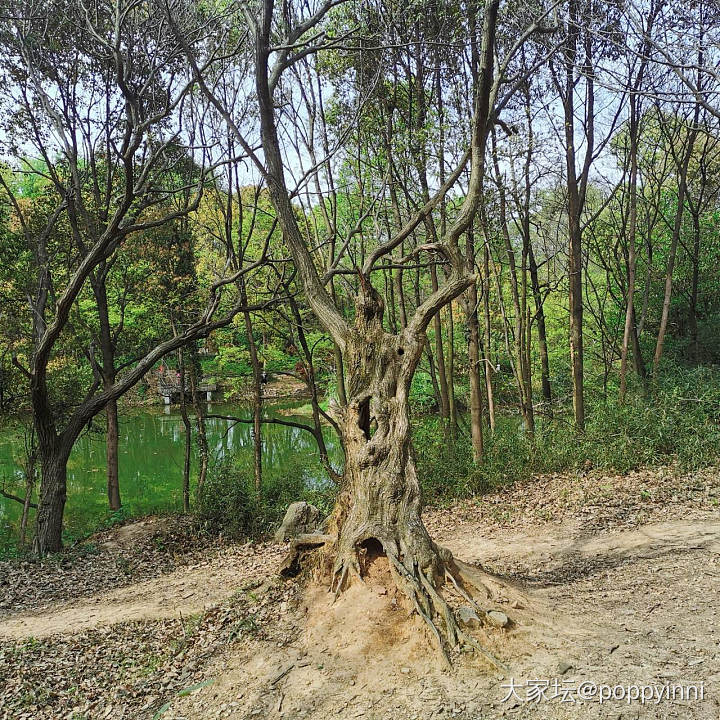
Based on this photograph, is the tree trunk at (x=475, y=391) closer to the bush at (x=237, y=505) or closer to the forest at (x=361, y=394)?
the forest at (x=361, y=394)

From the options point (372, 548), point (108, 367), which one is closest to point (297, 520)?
point (372, 548)

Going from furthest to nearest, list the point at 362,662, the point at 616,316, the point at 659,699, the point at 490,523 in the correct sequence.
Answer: the point at 616,316
the point at 490,523
the point at 362,662
the point at 659,699

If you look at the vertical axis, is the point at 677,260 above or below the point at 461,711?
above

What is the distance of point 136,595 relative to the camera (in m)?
6.14

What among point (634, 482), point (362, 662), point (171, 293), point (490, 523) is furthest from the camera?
point (171, 293)

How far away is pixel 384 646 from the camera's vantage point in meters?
3.65

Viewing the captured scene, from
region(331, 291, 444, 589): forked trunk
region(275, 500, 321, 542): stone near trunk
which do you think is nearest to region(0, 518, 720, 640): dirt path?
region(275, 500, 321, 542): stone near trunk

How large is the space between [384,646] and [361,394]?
5.91 feet

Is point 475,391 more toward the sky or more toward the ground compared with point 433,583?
more toward the sky

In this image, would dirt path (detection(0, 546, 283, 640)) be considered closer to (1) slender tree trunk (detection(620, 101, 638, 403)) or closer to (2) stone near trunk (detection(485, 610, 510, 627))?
(2) stone near trunk (detection(485, 610, 510, 627))

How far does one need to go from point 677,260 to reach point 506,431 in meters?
7.08

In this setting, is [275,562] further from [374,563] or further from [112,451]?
[112,451]

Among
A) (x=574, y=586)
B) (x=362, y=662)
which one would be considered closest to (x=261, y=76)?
(x=362, y=662)

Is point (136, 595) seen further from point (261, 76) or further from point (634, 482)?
point (634, 482)
